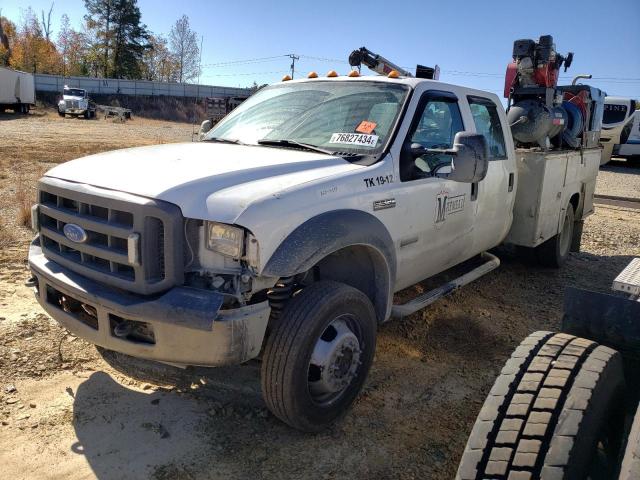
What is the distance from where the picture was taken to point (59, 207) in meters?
3.17

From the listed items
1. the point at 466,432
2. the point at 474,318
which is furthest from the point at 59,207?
the point at 474,318

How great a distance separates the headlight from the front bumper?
21 centimetres

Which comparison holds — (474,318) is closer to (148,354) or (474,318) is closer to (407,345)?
(407,345)

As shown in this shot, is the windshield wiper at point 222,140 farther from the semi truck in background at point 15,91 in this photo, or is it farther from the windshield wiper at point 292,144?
the semi truck in background at point 15,91

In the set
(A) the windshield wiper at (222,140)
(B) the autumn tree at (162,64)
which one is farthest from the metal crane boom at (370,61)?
(B) the autumn tree at (162,64)

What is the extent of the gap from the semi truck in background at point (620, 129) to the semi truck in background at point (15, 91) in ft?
113

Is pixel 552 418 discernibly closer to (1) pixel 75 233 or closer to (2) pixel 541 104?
(1) pixel 75 233

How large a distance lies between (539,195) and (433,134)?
2.04 metres

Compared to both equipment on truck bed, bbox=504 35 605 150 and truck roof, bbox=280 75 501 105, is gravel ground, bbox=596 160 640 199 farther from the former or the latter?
truck roof, bbox=280 75 501 105

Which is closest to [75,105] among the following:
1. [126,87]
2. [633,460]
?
[126,87]

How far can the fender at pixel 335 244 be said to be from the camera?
109 inches

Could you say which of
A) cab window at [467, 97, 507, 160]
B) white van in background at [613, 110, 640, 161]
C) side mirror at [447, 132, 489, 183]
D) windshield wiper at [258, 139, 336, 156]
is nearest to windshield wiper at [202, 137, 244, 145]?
windshield wiper at [258, 139, 336, 156]

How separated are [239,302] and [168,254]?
411mm

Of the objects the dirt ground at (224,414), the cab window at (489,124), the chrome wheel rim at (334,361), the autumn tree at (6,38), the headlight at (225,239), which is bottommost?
the dirt ground at (224,414)
